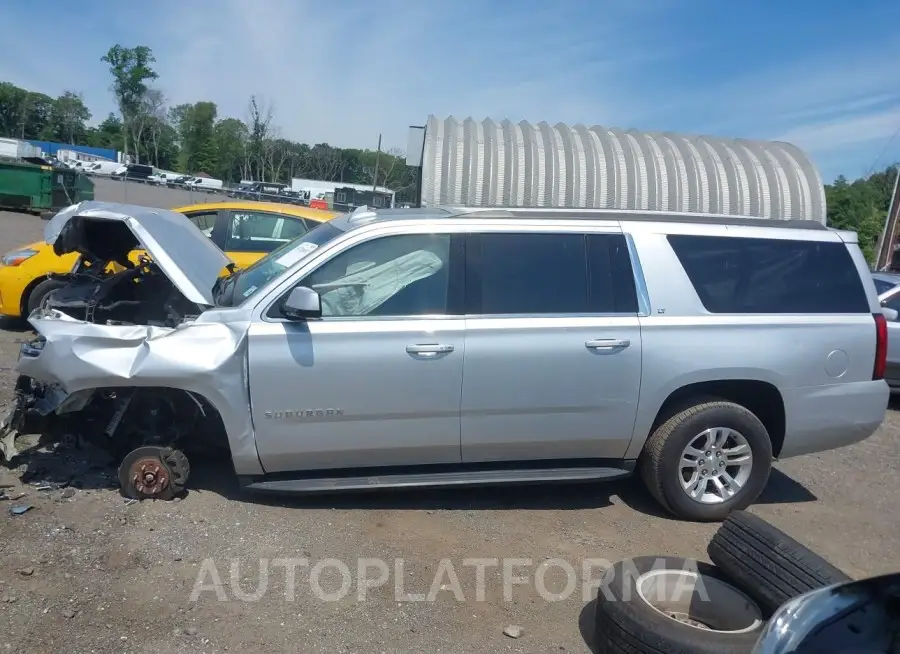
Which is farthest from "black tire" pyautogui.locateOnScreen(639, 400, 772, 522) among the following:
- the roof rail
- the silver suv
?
the roof rail

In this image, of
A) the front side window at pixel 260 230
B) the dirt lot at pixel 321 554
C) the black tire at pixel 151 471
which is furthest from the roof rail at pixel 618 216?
the front side window at pixel 260 230

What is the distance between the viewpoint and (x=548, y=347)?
441 centimetres

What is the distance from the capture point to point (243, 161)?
82875mm

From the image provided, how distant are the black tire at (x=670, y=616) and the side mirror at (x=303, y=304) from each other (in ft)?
6.74

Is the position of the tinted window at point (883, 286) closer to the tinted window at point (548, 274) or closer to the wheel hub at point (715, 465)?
the wheel hub at point (715, 465)

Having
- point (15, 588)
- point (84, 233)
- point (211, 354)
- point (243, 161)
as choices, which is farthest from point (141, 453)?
point (243, 161)

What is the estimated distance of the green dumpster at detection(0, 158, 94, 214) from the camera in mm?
24672

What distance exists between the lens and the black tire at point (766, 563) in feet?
11.0

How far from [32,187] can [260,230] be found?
2063 centimetres

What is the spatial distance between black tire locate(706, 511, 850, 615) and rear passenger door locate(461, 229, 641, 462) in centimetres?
103

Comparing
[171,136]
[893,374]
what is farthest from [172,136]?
[893,374]

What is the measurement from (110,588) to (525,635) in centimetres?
201

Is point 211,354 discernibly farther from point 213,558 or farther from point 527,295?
point 527,295

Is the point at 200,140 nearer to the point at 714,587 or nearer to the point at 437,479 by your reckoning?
the point at 437,479
